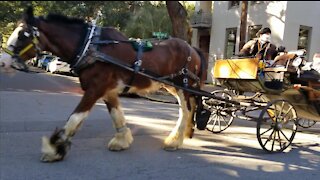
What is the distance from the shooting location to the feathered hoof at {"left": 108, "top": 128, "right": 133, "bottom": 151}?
22.0ft

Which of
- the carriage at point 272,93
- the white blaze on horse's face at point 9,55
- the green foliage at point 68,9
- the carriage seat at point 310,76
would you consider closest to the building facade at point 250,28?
the carriage at point 272,93

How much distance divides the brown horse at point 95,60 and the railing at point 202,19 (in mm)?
22088

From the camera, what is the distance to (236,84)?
8.23 m

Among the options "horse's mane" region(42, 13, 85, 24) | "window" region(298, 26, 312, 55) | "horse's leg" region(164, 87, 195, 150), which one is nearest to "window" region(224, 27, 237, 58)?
"window" region(298, 26, 312, 55)

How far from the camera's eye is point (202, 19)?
29.0m

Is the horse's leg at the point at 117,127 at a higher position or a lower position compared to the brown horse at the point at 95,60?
lower

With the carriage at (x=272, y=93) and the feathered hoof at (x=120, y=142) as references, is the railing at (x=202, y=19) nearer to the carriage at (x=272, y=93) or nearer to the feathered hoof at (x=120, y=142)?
the carriage at (x=272, y=93)

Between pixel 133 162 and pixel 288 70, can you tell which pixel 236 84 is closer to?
pixel 288 70

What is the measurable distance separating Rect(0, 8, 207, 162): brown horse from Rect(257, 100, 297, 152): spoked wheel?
4.71 ft

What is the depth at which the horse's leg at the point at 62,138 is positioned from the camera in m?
5.77

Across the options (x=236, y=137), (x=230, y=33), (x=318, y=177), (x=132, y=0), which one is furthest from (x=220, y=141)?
(x=230, y=33)

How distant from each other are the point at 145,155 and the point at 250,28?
56.2 ft

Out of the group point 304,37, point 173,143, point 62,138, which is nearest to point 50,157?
point 62,138

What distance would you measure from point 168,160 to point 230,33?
20.5m
